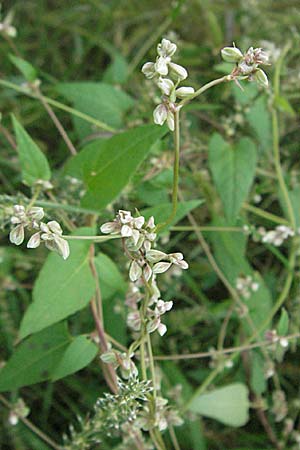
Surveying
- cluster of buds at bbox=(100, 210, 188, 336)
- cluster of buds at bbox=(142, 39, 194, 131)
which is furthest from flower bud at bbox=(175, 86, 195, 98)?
cluster of buds at bbox=(100, 210, 188, 336)

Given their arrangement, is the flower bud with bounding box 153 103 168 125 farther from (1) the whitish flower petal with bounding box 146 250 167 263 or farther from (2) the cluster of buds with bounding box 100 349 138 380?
(2) the cluster of buds with bounding box 100 349 138 380

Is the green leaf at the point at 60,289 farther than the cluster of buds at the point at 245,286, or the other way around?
the cluster of buds at the point at 245,286

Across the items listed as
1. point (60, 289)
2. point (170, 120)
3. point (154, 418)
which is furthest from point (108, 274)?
point (170, 120)

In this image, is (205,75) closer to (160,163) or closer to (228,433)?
(160,163)

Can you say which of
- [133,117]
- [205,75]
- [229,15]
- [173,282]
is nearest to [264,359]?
[173,282]

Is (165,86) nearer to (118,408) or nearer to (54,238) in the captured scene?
(54,238)

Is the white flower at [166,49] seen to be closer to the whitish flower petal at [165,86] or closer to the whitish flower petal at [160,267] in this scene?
the whitish flower petal at [165,86]

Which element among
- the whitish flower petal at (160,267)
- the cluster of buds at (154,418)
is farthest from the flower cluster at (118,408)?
the whitish flower petal at (160,267)
